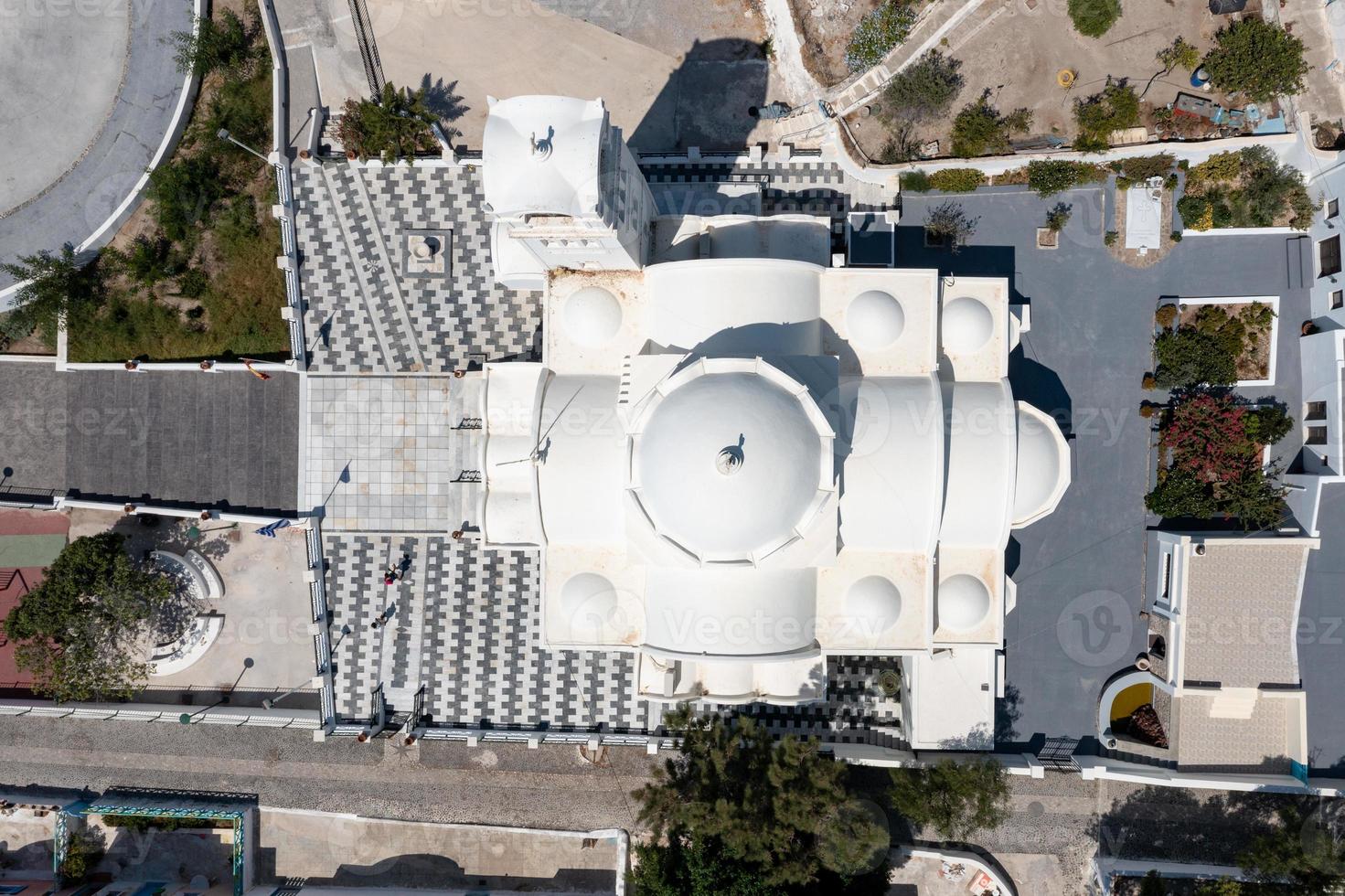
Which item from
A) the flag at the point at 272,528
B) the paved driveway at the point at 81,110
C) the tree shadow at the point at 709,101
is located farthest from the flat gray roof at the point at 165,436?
the tree shadow at the point at 709,101

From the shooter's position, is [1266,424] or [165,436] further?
[165,436]

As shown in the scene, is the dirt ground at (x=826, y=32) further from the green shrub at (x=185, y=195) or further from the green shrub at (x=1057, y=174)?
the green shrub at (x=185, y=195)

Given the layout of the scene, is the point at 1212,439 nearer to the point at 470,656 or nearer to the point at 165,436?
the point at 470,656

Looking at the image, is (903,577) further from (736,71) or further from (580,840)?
(736,71)

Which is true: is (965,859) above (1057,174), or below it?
below

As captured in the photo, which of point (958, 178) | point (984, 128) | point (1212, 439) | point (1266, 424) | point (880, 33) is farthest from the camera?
point (880, 33)

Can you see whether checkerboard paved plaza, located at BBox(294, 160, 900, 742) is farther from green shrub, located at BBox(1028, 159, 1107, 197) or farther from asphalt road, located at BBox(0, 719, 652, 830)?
green shrub, located at BBox(1028, 159, 1107, 197)

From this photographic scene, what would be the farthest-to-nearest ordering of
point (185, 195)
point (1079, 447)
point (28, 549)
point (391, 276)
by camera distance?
point (28, 549), point (391, 276), point (185, 195), point (1079, 447)

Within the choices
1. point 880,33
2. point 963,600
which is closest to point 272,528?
point 963,600
